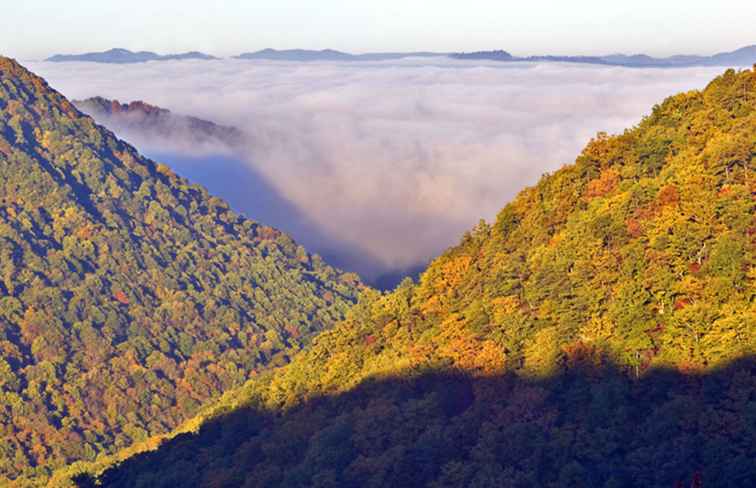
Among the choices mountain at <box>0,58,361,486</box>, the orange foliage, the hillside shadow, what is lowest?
mountain at <box>0,58,361,486</box>

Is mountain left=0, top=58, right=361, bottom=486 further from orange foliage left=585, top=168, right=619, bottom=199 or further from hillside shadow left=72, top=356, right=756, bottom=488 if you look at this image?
orange foliage left=585, top=168, right=619, bottom=199

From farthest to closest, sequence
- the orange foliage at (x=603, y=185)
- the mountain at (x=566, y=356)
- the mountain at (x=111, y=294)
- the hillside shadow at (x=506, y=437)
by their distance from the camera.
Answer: the mountain at (x=111, y=294) < the orange foliage at (x=603, y=185) < the mountain at (x=566, y=356) < the hillside shadow at (x=506, y=437)

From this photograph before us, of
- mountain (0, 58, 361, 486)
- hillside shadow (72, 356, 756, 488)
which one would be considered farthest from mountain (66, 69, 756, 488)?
mountain (0, 58, 361, 486)

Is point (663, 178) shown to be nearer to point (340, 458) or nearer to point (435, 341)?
point (435, 341)

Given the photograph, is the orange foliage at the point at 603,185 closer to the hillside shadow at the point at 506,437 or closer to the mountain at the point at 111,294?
the hillside shadow at the point at 506,437

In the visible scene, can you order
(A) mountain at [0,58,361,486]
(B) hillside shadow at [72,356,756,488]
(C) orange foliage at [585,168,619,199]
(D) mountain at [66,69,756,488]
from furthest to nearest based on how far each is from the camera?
(A) mountain at [0,58,361,486], (C) orange foliage at [585,168,619,199], (D) mountain at [66,69,756,488], (B) hillside shadow at [72,356,756,488]

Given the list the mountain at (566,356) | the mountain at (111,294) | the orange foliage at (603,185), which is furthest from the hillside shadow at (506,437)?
the mountain at (111,294)

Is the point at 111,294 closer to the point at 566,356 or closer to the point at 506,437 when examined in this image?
the point at 566,356

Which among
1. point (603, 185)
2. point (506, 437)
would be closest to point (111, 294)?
point (603, 185)
